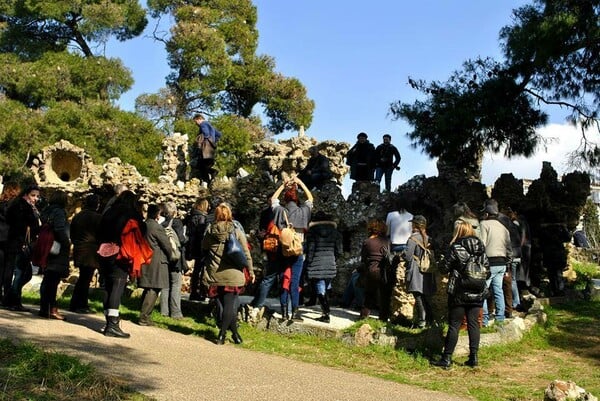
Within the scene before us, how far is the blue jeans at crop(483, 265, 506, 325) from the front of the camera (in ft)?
30.3

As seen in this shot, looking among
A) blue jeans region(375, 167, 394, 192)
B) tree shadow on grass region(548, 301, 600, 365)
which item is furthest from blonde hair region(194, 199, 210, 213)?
tree shadow on grass region(548, 301, 600, 365)

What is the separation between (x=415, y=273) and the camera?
8.71 meters

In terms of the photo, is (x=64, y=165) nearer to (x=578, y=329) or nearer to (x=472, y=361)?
(x=472, y=361)

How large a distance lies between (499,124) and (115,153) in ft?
49.9

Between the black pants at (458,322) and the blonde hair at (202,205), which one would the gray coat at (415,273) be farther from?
the blonde hair at (202,205)

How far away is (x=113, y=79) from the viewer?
2692 cm

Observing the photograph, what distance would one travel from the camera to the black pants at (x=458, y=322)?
7676 mm

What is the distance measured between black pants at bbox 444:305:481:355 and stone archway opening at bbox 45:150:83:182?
9.74m

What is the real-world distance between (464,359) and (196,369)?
3.36 metres

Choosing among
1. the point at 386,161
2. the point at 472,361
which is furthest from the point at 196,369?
the point at 386,161

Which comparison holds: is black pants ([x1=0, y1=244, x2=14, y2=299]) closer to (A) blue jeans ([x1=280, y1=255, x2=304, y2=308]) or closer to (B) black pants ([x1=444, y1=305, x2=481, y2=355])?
(A) blue jeans ([x1=280, y1=255, x2=304, y2=308])

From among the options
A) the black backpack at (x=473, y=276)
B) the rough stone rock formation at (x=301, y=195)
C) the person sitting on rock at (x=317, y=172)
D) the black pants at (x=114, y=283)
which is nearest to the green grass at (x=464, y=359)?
the black backpack at (x=473, y=276)

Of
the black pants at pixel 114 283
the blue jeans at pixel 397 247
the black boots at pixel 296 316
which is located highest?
the blue jeans at pixel 397 247

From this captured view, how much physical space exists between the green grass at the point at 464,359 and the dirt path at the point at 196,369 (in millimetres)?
428
